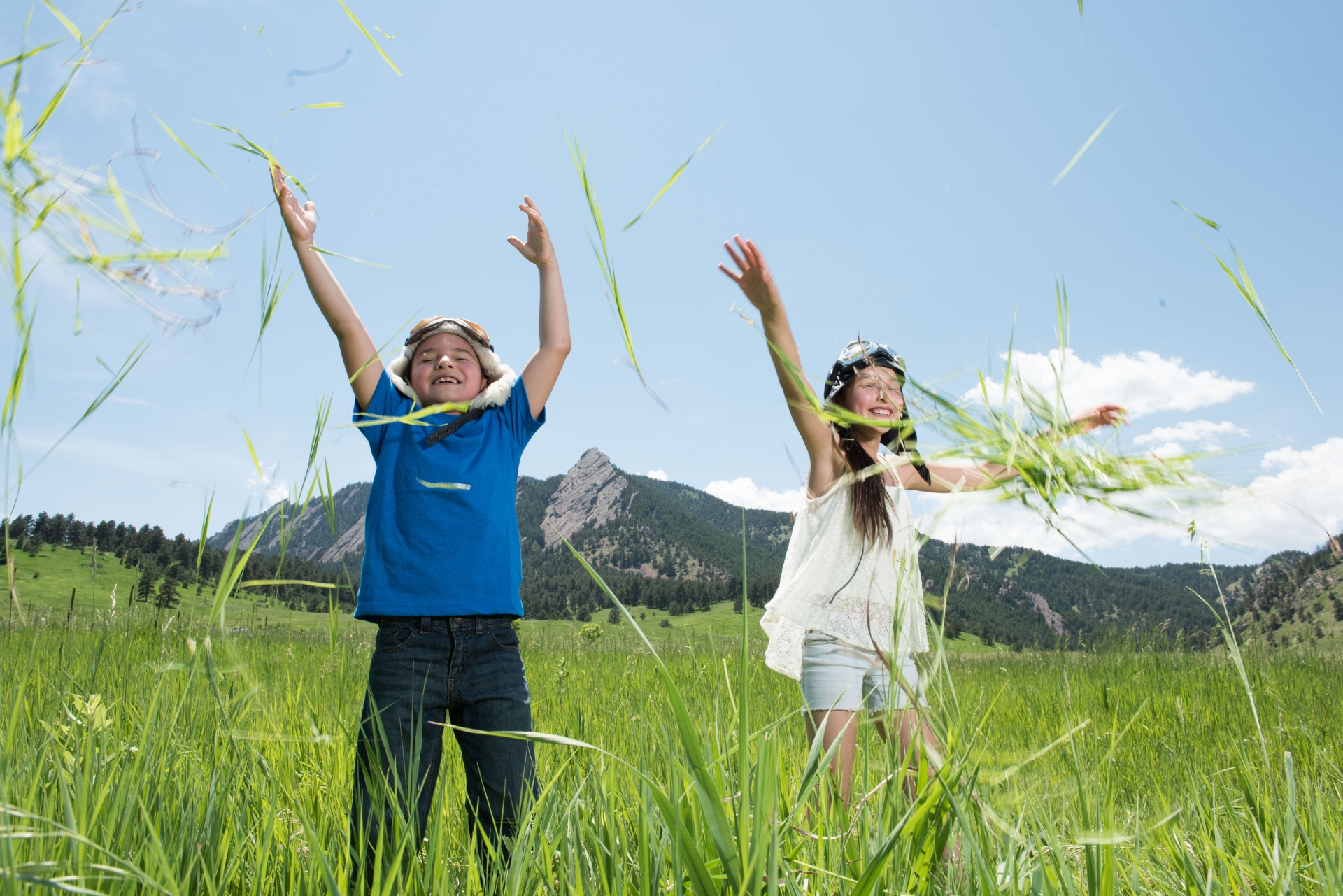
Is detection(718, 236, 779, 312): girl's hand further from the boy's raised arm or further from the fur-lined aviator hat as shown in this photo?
the boy's raised arm

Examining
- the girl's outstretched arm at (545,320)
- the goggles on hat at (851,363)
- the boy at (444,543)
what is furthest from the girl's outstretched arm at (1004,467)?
the girl's outstretched arm at (545,320)

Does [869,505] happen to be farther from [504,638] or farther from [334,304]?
[334,304]

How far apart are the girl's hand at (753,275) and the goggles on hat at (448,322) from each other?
0.97 metres

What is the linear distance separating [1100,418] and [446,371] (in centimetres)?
208

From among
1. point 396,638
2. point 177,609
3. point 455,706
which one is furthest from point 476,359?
point 177,609

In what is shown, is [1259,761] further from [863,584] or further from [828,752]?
[828,752]

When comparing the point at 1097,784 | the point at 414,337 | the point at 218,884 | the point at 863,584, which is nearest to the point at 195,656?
the point at 218,884

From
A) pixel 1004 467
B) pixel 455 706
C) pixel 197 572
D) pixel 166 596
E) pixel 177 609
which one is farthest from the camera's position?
pixel 166 596

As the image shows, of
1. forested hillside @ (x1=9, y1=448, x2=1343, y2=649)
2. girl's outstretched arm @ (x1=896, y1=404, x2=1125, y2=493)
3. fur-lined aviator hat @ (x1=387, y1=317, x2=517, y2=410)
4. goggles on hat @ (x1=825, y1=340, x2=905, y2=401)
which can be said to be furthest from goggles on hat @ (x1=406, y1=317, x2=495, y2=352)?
girl's outstretched arm @ (x1=896, y1=404, x2=1125, y2=493)

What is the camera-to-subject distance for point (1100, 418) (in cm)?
181

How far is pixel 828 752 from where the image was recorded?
1.25 meters

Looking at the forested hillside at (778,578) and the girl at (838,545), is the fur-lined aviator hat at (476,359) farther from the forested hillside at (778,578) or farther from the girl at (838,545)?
the girl at (838,545)

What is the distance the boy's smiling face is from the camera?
257 centimetres

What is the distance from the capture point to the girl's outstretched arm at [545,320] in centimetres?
265
